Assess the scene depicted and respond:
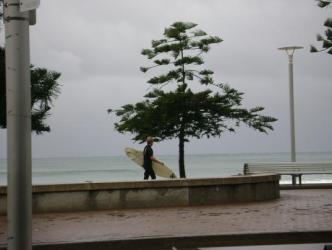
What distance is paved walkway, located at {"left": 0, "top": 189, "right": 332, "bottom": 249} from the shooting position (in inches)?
394

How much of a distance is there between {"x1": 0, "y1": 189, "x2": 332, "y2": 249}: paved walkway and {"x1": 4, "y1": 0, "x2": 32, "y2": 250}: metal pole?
435 centimetres

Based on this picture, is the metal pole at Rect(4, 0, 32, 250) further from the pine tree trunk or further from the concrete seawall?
the pine tree trunk

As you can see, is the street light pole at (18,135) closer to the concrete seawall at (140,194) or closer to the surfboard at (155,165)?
the concrete seawall at (140,194)

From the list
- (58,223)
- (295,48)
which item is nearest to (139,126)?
(295,48)

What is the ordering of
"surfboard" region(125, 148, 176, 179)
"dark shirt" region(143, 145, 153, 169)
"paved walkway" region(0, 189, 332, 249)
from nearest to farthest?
"paved walkway" region(0, 189, 332, 249)
"dark shirt" region(143, 145, 153, 169)
"surfboard" region(125, 148, 176, 179)

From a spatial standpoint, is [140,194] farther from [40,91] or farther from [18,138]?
[18,138]

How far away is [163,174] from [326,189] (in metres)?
5.15

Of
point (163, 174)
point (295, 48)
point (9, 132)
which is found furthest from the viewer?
point (295, 48)

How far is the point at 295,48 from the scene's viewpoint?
77.5 feet

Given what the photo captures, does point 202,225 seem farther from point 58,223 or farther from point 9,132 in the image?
point 9,132

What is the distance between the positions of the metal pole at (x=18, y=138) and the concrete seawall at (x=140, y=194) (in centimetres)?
913

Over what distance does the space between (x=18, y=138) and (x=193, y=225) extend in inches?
258

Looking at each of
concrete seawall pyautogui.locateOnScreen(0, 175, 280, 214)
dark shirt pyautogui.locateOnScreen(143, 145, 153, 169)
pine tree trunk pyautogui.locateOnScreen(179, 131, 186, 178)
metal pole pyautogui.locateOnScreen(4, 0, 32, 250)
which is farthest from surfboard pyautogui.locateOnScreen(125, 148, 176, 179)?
metal pole pyautogui.locateOnScreen(4, 0, 32, 250)

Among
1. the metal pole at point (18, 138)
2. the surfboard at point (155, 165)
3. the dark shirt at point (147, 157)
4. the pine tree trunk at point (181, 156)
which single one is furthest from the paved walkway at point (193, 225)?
the pine tree trunk at point (181, 156)
